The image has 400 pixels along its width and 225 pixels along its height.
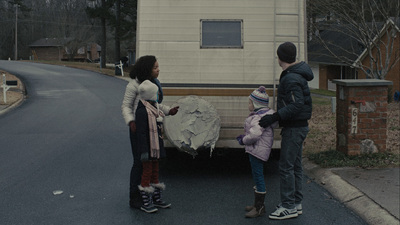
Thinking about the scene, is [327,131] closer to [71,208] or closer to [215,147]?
[215,147]

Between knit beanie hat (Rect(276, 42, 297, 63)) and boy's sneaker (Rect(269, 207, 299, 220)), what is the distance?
1688 millimetres

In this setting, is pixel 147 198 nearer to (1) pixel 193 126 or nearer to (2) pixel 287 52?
(1) pixel 193 126

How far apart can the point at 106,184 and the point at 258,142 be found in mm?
2800

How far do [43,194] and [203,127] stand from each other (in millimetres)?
2373

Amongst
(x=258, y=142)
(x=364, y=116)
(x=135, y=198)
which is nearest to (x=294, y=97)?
(x=258, y=142)

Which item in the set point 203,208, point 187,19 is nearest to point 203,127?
point 203,208

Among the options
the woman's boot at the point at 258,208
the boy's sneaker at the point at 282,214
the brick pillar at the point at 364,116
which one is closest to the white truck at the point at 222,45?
the brick pillar at the point at 364,116

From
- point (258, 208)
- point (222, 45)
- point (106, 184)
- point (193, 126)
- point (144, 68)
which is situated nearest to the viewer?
point (258, 208)

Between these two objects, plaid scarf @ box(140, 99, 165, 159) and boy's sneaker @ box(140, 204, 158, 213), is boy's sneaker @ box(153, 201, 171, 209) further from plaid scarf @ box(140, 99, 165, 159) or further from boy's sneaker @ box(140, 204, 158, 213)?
plaid scarf @ box(140, 99, 165, 159)

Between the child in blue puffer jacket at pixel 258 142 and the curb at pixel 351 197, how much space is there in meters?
1.20

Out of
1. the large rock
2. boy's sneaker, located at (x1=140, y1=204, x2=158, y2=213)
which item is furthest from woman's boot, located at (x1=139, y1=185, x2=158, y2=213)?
the large rock

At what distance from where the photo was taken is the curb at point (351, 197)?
5.71 metres

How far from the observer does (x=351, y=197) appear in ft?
21.7

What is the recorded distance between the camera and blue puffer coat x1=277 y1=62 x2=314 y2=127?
5.59 meters
